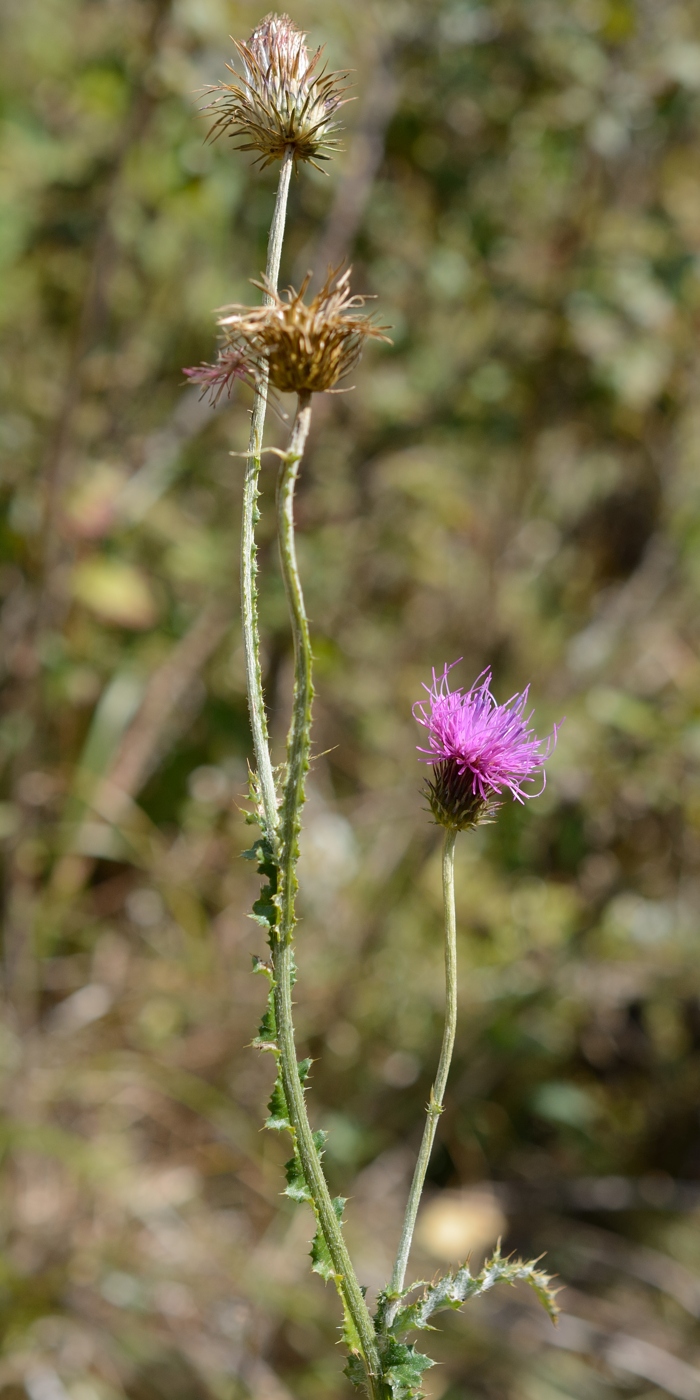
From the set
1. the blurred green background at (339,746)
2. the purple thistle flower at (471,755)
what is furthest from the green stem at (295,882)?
the blurred green background at (339,746)

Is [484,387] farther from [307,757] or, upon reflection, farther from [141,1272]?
[307,757]

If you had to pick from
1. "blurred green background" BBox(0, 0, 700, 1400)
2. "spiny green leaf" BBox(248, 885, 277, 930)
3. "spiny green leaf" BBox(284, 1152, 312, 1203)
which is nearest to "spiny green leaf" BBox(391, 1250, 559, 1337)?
"spiny green leaf" BBox(284, 1152, 312, 1203)

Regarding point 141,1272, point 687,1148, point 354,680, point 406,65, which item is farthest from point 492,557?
point 141,1272

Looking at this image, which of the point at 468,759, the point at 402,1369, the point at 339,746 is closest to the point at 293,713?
the point at 468,759

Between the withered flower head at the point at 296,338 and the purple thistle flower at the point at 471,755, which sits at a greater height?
the withered flower head at the point at 296,338

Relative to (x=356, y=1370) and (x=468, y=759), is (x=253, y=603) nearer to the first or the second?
(x=468, y=759)

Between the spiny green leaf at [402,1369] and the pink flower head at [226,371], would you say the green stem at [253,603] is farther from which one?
the spiny green leaf at [402,1369]
